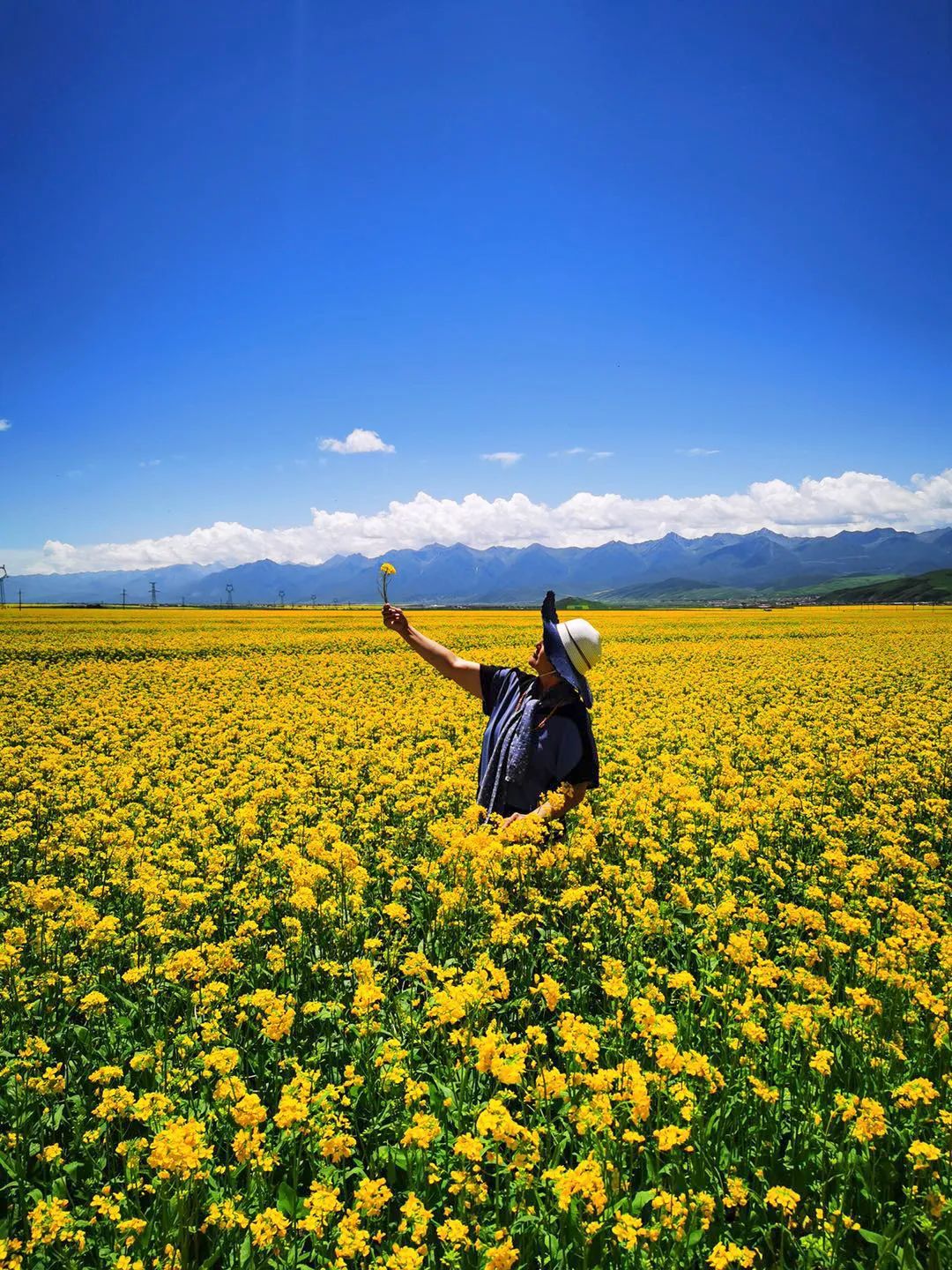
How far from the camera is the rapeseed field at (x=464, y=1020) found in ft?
8.77

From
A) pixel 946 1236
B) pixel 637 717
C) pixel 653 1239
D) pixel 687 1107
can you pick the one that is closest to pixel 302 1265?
pixel 653 1239

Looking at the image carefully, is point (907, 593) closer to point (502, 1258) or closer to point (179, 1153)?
point (502, 1258)

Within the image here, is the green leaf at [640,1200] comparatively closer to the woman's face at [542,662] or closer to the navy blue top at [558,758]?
the navy blue top at [558,758]

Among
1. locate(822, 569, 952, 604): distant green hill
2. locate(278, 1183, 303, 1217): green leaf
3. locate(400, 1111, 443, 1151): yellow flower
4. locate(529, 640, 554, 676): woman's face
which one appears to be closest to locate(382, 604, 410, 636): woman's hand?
locate(529, 640, 554, 676): woman's face

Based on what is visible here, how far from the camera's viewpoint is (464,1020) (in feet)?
13.2

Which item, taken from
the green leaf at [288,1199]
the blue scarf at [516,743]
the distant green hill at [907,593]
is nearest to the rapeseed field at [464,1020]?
the green leaf at [288,1199]

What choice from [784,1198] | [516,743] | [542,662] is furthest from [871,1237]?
[542,662]

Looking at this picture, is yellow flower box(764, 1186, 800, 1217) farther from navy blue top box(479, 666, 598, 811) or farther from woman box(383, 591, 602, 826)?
navy blue top box(479, 666, 598, 811)

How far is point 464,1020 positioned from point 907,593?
193226 millimetres

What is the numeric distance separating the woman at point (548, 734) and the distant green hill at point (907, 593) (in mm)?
154971

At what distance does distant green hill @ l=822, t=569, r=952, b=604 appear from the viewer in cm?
14420

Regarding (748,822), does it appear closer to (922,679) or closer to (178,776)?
(178,776)

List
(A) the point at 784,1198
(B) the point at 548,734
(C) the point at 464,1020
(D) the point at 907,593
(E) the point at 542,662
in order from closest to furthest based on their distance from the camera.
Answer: (A) the point at 784,1198 → (C) the point at 464,1020 → (E) the point at 542,662 → (B) the point at 548,734 → (D) the point at 907,593

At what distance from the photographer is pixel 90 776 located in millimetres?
8188
